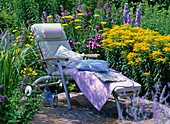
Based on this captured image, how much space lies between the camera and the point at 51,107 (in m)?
4.10

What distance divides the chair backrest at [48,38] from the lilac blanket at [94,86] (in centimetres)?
76

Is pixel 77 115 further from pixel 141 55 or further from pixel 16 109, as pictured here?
pixel 141 55

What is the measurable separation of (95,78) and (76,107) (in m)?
0.64

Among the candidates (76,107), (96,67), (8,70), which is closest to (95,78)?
(96,67)

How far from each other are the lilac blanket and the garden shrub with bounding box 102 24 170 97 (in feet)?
2.58

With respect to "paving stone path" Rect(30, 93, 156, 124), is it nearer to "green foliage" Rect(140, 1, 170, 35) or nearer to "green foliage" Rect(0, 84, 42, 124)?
"green foliage" Rect(0, 84, 42, 124)

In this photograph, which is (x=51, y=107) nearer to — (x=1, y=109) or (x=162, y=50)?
(x=1, y=109)

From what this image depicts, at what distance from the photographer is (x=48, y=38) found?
4.85m

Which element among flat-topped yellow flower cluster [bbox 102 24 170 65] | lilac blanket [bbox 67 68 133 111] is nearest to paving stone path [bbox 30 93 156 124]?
lilac blanket [bbox 67 68 133 111]

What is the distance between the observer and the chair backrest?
4.69 metres

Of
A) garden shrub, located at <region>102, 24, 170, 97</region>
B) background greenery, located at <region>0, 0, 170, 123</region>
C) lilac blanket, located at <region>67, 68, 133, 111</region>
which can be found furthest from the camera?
garden shrub, located at <region>102, 24, 170, 97</region>

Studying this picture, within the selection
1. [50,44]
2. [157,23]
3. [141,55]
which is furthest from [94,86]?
[157,23]

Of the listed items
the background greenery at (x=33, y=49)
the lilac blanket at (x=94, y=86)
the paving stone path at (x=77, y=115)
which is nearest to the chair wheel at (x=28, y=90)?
the background greenery at (x=33, y=49)

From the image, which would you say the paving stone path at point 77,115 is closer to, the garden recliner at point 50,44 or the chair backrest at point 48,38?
the garden recliner at point 50,44
